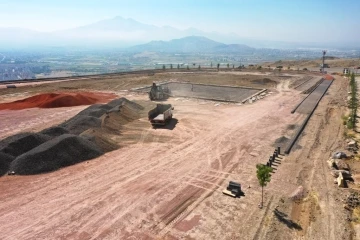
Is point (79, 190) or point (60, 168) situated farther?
point (60, 168)

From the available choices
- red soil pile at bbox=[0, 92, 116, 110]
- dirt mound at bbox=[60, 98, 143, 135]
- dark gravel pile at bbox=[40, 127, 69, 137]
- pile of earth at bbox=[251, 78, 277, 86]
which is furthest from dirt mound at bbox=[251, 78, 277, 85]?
dark gravel pile at bbox=[40, 127, 69, 137]

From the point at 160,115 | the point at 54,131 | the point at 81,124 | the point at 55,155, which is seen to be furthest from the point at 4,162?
the point at 160,115

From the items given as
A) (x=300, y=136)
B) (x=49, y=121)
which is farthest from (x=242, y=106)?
(x=49, y=121)

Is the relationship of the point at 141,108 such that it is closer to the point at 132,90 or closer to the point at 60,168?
the point at 132,90

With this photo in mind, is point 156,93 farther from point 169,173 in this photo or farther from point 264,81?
point 264,81

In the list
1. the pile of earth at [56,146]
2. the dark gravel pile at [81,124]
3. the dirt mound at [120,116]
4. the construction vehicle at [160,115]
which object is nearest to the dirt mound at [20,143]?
the pile of earth at [56,146]

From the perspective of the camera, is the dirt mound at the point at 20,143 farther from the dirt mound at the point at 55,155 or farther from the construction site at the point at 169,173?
the dirt mound at the point at 55,155
